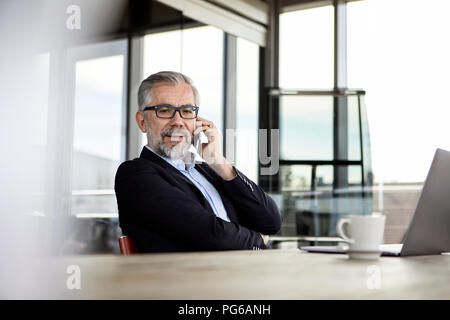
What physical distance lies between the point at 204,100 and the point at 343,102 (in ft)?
4.69

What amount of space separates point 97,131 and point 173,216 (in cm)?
316

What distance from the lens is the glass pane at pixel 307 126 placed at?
5379mm

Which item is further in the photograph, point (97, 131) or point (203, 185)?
point (97, 131)

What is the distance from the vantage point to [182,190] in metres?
1.72

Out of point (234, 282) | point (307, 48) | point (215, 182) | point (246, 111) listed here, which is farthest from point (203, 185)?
point (307, 48)

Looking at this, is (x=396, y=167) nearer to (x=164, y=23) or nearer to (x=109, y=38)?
(x=164, y=23)

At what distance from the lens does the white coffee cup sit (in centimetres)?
101

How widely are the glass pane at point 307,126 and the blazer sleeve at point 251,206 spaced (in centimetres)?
355

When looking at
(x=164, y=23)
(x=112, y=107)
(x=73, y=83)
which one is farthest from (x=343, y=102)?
(x=73, y=83)

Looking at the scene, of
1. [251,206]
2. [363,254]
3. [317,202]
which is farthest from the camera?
[317,202]

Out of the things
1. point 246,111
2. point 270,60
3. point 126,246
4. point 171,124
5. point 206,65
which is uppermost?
point 270,60

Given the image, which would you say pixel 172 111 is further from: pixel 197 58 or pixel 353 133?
pixel 353 133

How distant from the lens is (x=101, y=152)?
179 inches
